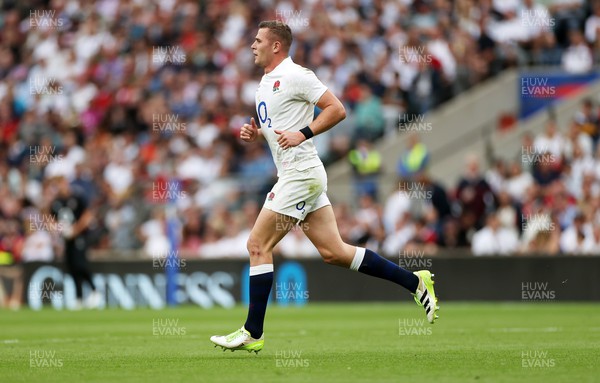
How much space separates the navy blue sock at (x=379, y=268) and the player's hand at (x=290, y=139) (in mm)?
1218

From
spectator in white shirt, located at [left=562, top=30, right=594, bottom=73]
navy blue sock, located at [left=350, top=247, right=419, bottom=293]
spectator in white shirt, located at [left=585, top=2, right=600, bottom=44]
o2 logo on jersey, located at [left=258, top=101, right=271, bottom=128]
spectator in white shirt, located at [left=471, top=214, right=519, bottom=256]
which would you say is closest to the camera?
o2 logo on jersey, located at [left=258, top=101, right=271, bottom=128]

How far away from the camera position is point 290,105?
10.1 metres

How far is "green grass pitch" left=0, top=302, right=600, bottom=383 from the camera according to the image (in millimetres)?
8516

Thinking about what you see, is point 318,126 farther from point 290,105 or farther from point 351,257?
point 351,257

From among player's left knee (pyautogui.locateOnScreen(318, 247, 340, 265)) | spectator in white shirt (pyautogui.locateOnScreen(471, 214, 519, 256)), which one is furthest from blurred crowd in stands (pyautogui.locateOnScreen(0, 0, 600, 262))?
player's left knee (pyautogui.locateOnScreen(318, 247, 340, 265))

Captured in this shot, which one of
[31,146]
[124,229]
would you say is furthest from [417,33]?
[31,146]

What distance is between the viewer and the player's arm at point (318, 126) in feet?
31.9

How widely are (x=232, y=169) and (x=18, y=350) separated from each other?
13626 mm

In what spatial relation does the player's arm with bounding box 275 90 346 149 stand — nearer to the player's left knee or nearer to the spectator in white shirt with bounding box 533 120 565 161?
the player's left knee

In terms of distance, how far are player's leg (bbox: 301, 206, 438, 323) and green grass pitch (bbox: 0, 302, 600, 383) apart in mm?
541

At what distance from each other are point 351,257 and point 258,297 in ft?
2.91

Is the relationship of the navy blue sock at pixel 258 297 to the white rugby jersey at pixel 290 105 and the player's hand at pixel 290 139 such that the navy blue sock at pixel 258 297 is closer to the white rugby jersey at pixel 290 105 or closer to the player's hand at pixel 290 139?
the white rugby jersey at pixel 290 105

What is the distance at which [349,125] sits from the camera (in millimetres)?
24062

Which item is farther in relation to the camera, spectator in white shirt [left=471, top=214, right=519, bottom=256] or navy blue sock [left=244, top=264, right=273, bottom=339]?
spectator in white shirt [left=471, top=214, right=519, bottom=256]
